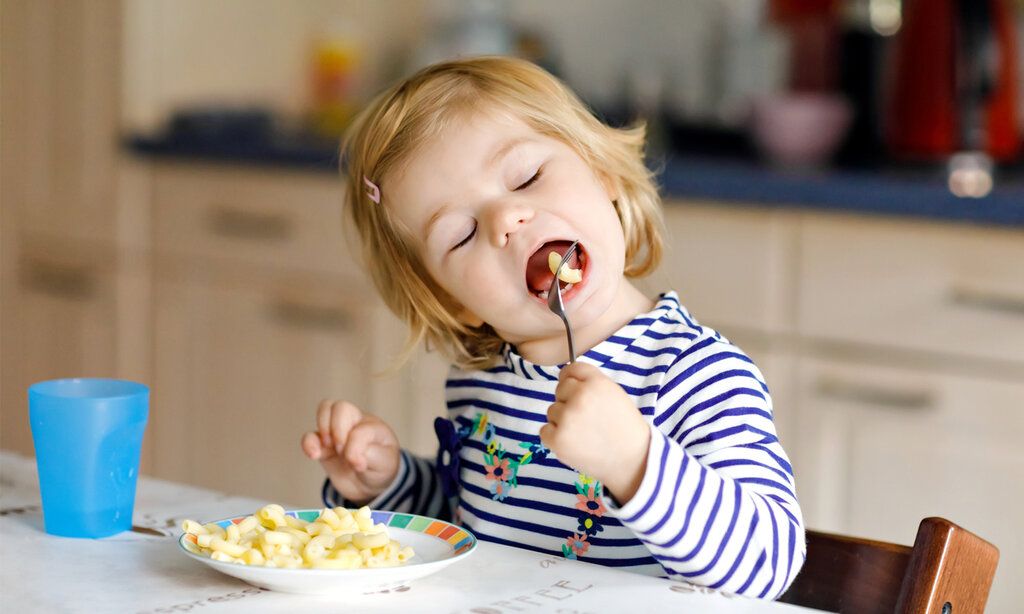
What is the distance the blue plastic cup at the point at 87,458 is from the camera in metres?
0.82

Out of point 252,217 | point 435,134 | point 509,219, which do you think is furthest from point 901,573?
point 252,217

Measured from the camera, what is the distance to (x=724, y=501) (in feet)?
2.55

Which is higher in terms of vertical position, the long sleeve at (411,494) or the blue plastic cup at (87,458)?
the blue plastic cup at (87,458)

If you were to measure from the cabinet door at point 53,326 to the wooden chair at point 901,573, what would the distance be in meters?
2.09

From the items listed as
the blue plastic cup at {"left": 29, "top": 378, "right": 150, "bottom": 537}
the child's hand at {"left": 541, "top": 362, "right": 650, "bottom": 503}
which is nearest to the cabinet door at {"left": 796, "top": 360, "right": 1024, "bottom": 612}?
the child's hand at {"left": 541, "top": 362, "right": 650, "bottom": 503}

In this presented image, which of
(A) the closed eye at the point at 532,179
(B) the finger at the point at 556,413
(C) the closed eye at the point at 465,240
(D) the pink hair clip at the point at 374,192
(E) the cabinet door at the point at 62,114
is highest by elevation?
(E) the cabinet door at the point at 62,114

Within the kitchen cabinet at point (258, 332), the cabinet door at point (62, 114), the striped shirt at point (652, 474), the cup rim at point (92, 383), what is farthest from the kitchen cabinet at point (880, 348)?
the cabinet door at point (62, 114)

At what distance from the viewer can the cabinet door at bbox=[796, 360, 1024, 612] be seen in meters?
1.73

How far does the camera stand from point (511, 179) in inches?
38.8

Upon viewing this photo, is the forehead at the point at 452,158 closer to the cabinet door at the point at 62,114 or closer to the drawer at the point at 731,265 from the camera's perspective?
the drawer at the point at 731,265

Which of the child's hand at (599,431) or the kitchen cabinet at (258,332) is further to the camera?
the kitchen cabinet at (258,332)

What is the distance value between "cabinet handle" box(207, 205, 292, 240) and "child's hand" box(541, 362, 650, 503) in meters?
1.71

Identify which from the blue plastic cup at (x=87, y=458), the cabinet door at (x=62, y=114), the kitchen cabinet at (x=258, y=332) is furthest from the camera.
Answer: the cabinet door at (x=62, y=114)

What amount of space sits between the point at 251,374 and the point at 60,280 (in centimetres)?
57
